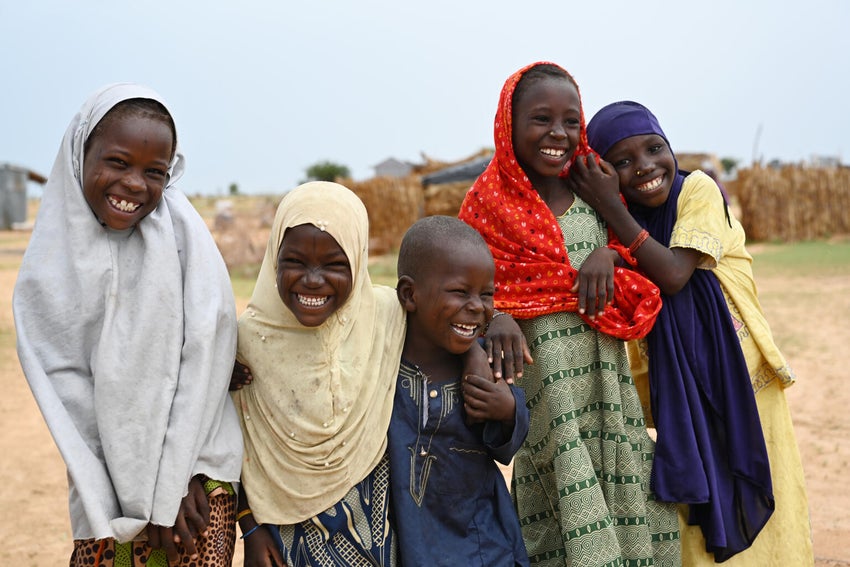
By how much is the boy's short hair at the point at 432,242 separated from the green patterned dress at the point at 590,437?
1.66ft

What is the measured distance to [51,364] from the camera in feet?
7.29

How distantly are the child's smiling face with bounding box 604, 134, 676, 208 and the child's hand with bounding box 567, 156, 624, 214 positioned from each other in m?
0.05

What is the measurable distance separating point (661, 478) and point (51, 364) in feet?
6.58

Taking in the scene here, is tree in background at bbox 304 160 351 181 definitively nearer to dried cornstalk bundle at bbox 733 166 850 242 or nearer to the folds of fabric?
dried cornstalk bundle at bbox 733 166 850 242

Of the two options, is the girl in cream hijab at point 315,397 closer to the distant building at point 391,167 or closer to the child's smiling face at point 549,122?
the child's smiling face at point 549,122

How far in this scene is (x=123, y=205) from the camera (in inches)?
89.4

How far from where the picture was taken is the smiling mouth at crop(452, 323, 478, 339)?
2.43m

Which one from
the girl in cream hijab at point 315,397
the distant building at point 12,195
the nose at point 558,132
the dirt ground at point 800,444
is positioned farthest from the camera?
the distant building at point 12,195

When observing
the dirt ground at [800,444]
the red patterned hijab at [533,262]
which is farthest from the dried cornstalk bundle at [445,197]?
the red patterned hijab at [533,262]

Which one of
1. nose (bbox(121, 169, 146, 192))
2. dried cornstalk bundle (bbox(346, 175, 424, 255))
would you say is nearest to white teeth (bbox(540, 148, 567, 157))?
nose (bbox(121, 169, 146, 192))

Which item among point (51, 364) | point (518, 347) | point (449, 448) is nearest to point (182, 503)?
point (51, 364)

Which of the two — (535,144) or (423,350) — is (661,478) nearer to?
(423,350)

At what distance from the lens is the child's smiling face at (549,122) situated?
2.72m

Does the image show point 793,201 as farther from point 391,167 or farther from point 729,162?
point 729,162
